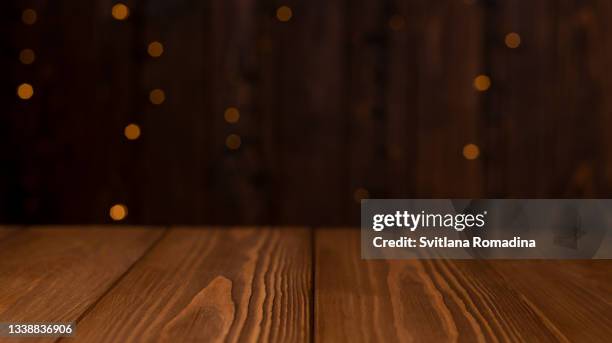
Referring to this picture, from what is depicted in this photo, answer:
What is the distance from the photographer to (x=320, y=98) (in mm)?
1267

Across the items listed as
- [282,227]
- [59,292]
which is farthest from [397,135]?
[59,292]

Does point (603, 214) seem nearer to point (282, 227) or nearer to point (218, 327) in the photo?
point (282, 227)

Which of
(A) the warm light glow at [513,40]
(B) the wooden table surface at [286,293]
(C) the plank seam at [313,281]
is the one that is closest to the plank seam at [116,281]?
(B) the wooden table surface at [286,293]

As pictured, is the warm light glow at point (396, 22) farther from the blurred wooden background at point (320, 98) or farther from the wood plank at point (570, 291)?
the wood plank at point (570, 291)

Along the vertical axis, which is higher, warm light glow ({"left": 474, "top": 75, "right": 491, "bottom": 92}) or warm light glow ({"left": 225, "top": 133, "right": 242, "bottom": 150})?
warm light glow ({"left": 474, "top": 75, "right": 491, "bottom": 92})

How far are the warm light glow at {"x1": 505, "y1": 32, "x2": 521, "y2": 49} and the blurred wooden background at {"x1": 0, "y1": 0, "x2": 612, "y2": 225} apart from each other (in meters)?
0.01

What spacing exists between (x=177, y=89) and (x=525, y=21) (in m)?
0.73

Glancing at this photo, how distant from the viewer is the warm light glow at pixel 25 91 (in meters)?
1.27

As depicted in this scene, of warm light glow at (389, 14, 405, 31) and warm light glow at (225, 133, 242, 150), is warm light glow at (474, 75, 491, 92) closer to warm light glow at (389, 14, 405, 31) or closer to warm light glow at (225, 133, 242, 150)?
warm light glow at (389, 14, 405, 31)

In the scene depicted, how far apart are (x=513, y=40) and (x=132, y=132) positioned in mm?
816

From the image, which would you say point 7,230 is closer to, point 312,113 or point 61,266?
point 61,266

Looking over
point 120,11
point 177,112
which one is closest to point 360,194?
point 177,112

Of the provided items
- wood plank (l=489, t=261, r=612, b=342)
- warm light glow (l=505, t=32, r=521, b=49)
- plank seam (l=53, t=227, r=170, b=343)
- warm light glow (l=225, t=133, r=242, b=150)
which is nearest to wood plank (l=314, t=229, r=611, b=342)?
wood plank (l=489, t=261, r=612, b=342)

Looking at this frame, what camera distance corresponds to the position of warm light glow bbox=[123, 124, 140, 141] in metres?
1.28
